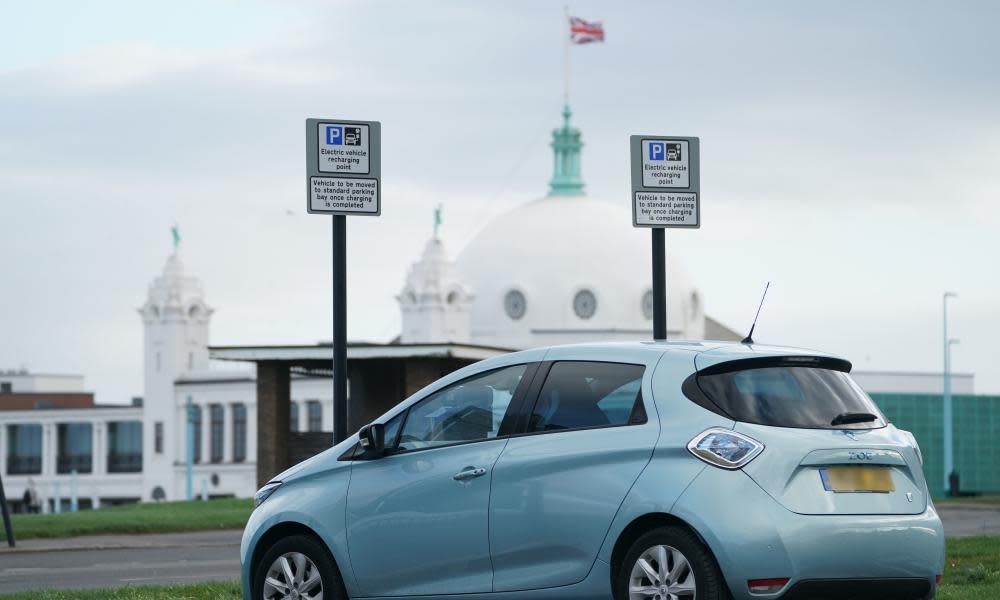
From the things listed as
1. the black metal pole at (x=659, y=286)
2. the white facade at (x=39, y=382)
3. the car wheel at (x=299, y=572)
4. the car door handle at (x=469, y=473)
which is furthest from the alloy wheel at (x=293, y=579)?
the white facade at (x=39, y=382)

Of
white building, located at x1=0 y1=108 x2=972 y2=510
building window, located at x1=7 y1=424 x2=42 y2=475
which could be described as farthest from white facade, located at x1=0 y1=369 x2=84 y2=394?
building window, located at x1=7 y1=424 x2=42 y2=475

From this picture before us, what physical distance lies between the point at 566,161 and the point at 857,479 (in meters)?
113

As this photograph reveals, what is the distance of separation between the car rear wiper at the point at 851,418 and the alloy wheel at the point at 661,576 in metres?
1.05

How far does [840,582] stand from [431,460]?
235cm

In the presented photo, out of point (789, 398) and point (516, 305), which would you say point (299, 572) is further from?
point (516, 305)

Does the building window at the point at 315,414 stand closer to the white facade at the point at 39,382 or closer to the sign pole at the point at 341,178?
the white facade at the point at 39,382

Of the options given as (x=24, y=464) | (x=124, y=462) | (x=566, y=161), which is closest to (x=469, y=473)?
(x=124, y=462)

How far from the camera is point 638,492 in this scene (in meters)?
8.47

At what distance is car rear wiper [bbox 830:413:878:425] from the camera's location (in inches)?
340

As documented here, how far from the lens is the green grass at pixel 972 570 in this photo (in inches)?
458

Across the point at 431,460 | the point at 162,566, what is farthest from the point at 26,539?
the point at 431,460

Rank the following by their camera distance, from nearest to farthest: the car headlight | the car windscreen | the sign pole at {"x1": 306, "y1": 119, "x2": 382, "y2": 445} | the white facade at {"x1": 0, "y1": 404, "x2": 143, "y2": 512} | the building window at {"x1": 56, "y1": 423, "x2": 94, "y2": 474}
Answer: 1. the car windscreen
2. the car headlight
3. the sign pole at {"x1": 306, "y1": 119, "x2": 382, "y2": 445}
4. the white facade at {"x1": 0, "y1": 404, "x2": 143, "y2": 512}
5. the building window at {"x1": 56, "y1": 423, "x2": 94, "y2": 474}

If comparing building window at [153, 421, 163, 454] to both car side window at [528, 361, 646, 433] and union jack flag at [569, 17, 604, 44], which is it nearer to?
union jack flag at [569, 17, 604, 44]

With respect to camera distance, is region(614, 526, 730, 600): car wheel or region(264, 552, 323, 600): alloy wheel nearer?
region(614, 526, 730, 600): car wheel
